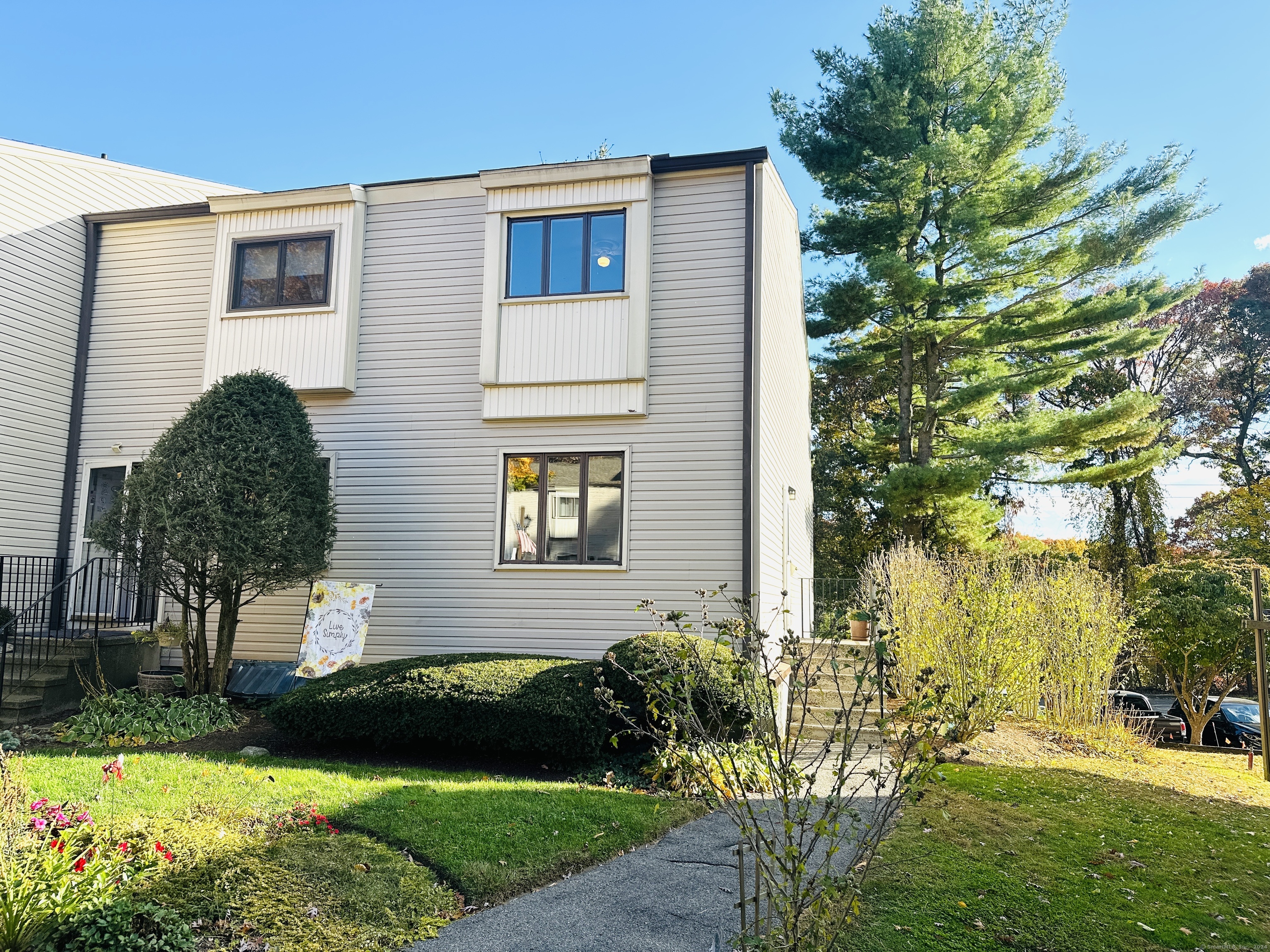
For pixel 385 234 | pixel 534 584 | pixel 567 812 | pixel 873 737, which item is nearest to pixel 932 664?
pixel 873 737

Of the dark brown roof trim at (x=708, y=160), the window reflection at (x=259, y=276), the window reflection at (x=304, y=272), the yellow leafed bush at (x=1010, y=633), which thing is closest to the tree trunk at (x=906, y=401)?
the yellow leafed bush at (x=1010, y=633)

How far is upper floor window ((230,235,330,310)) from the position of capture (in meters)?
10.3

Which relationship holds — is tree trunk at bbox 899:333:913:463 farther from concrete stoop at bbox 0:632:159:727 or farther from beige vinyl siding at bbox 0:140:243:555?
beige vinyl siding at bbox 0:140:243:555

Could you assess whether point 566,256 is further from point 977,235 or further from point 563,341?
point 977,235

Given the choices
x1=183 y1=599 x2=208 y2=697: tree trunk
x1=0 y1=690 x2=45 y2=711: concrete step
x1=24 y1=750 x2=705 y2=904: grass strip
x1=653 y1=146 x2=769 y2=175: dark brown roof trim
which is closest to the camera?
x1=24 y1=750 x2=705 y2=904: grass strip

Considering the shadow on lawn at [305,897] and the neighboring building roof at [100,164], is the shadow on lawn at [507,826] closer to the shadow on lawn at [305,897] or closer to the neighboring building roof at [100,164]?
the shadow on lawn at [305,897]

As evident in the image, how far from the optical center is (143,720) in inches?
304

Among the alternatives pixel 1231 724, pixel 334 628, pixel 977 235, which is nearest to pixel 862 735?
pixel 334 628

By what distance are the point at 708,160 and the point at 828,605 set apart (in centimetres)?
519

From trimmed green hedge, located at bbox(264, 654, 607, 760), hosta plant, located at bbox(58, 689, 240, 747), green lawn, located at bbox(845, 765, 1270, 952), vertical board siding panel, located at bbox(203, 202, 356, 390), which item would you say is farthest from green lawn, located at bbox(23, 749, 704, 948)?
vertical board siding panel, located at bbox(203, 202, 356, 390)

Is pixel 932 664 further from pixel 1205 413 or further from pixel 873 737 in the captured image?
pixel 1205 413

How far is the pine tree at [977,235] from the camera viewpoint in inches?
650

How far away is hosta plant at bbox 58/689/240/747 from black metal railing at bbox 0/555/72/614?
238 centimetres

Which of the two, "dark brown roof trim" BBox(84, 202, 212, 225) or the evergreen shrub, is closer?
the evergreen shrub
